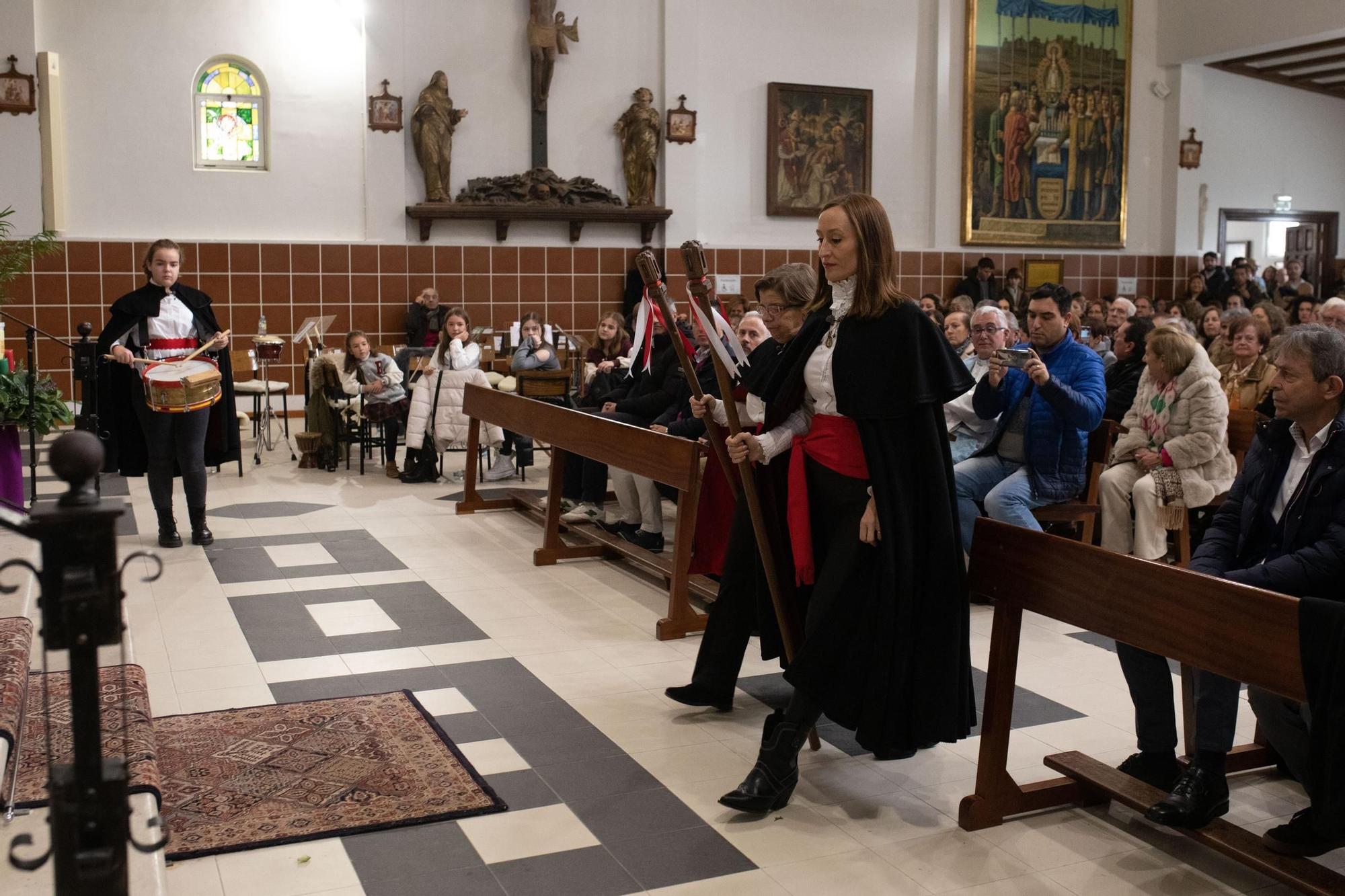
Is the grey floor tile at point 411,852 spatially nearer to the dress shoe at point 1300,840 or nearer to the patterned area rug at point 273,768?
the patterned area rug at point 273,768

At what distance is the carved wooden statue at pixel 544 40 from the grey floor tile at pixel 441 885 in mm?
11713

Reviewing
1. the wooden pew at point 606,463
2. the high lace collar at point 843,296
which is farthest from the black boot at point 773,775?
the wooden pew at point 606,463

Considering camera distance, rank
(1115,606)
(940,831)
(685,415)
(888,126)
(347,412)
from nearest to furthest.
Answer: (1115,606)
(940,831)
(685,415)
(347,412)
(888,126)

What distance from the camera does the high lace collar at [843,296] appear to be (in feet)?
12.2

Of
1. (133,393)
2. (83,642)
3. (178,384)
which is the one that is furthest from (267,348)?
(83,642)

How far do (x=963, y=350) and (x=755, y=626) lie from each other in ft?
11.6

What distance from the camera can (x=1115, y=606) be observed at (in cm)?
326

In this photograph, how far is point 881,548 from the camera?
11.8ft

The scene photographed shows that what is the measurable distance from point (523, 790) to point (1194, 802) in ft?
6.05

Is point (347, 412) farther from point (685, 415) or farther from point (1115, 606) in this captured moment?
point (1115, 606)

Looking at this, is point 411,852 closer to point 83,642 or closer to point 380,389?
point 83,642

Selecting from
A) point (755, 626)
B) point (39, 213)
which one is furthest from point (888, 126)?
point (755, 626)

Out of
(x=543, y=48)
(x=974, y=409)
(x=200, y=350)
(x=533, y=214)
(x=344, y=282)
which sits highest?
(x=543, y=48)

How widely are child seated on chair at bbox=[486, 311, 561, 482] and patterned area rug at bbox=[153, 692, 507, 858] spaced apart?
5.33 metres
